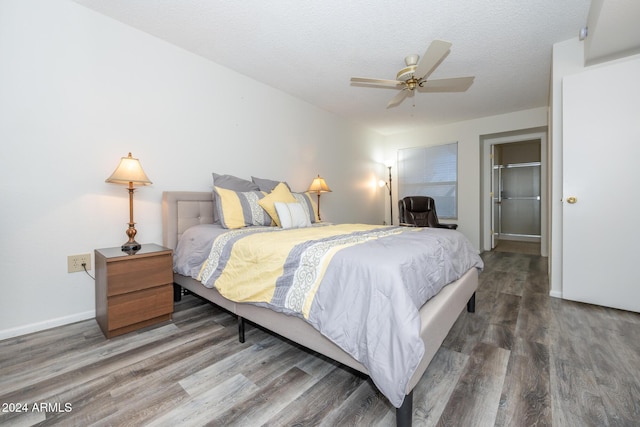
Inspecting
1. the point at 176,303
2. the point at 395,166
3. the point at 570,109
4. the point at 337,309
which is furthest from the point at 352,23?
the point at 395,166

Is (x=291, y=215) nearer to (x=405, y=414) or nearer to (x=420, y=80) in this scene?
(x=420, y=80)

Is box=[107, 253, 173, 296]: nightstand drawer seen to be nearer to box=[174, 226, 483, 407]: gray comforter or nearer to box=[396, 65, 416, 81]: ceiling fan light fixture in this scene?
box=[174, 226, 483, 407]: gray comforter

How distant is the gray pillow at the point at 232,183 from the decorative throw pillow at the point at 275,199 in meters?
0.32

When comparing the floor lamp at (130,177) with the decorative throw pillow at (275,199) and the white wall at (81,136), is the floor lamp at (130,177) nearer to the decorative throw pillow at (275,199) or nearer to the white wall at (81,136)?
the white wall at (81,136)

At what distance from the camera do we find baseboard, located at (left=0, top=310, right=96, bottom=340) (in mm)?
1837

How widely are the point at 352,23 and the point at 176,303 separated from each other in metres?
2.85

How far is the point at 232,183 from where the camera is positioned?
9.33 feet

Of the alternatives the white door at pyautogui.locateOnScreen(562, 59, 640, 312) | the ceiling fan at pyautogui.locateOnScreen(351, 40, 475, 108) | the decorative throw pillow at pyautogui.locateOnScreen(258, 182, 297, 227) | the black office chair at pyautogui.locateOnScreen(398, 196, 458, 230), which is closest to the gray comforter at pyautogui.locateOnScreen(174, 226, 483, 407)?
the decorative throw pillow at pyautogui.locateOnScreen(258, 182, 297, 227)

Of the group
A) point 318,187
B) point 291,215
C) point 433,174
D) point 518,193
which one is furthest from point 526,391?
point 518,193

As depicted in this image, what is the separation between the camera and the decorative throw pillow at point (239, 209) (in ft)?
8.02

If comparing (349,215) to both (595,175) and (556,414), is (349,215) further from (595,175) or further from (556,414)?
(556,414)

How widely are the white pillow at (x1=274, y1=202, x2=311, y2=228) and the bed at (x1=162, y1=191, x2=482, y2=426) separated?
727 mm

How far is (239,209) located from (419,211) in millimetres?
3011

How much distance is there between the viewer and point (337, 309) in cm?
125
